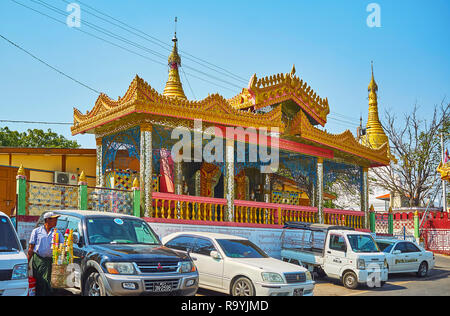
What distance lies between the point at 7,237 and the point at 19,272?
94cm

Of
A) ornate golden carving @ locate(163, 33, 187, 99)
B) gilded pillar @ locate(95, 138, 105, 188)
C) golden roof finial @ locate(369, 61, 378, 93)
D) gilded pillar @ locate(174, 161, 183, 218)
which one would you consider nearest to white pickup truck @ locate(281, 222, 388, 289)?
gilded pillar @ locate(174, 161, 183, 218)

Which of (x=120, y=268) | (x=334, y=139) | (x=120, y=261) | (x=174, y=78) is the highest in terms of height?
(x=174, y=78)

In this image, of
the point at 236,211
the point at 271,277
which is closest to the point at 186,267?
the point at 271,277

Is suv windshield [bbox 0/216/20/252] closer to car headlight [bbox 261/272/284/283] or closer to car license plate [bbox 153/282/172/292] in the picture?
car license plate [bbox 153/282/172/292]

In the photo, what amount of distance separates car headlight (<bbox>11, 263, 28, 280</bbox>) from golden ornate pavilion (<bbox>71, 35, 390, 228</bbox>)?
6.56 m

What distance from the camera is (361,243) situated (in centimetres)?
1356

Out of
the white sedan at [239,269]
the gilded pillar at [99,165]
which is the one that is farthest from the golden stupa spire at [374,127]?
the white sedan at [239,269]

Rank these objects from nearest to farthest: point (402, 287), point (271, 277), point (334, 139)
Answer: point (271, 277) → point (402, 287) → point (334, 139)

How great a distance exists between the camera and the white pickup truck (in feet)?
41.9

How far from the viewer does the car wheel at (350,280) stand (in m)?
12.7

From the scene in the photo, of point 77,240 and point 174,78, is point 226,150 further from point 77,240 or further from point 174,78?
point 77,240

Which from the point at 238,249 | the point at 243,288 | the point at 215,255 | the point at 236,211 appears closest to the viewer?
the point at 243,288
